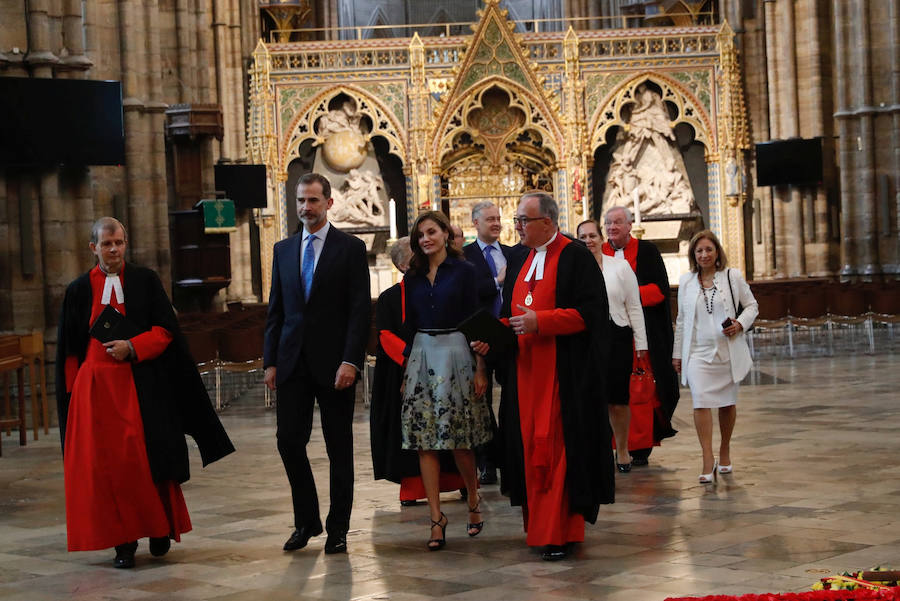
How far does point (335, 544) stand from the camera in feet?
19.4

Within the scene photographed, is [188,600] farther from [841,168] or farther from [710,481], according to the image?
[841,168]

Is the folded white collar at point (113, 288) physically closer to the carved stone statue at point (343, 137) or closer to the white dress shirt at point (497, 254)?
the white dress shirt at point (497, 254)

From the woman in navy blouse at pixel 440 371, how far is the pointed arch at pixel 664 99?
61.6ft

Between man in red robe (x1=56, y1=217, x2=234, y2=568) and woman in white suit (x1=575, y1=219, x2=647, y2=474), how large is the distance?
8.96 feet

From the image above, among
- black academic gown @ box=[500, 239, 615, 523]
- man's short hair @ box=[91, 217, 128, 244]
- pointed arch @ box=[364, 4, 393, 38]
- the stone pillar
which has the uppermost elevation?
pointed arch @ box=[364, 4, 393, 38]

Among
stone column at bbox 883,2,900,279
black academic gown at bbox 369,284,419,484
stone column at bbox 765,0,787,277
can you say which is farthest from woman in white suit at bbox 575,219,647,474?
stone column at bbox 765,0,787,277

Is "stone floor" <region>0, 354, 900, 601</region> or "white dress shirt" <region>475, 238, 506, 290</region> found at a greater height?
"white dress shirt" <region>475, 238, 506, 290</region>

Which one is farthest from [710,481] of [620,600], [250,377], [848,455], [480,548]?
[250,377]

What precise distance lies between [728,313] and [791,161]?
56.6 feet

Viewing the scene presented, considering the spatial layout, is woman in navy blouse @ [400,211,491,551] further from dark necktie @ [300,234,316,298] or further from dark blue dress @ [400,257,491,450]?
dark necktie @ [300,234,316,298]

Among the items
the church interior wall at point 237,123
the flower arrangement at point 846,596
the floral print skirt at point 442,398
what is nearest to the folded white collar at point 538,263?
the floral print skirt at point 442,398

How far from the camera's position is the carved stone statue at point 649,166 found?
984 inches

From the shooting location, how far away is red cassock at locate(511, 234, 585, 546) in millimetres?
5633

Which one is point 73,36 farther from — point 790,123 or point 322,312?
point 790,123
